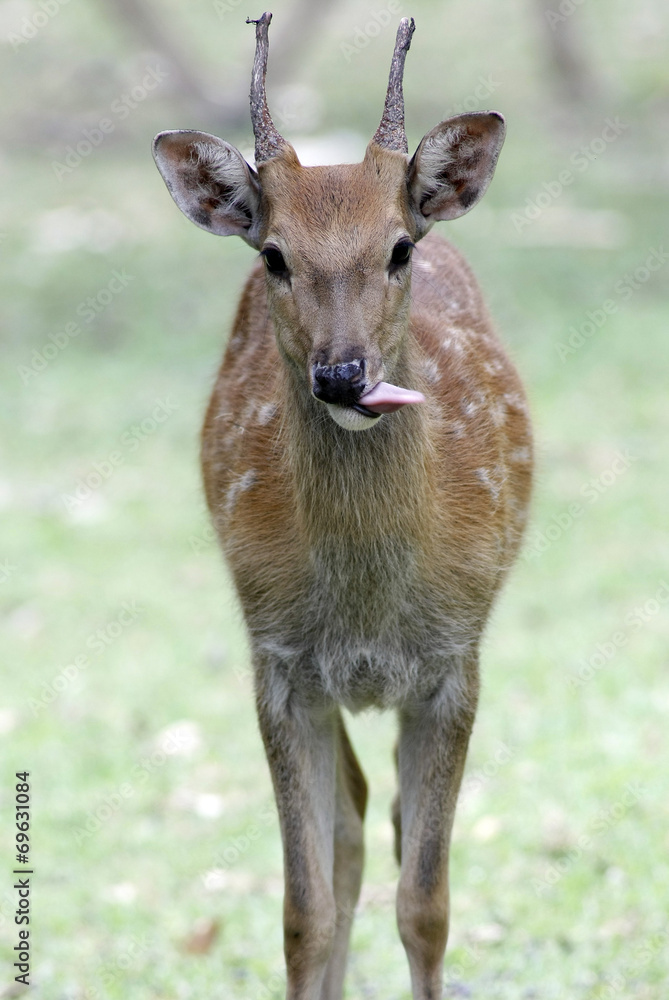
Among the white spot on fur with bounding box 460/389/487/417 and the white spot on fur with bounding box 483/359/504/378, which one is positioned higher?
the white spot on fur with bounding box 460/389/487/417

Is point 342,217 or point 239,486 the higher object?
point 342,217

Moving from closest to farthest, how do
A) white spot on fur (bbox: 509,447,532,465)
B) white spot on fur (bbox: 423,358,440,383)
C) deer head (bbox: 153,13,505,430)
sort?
deer head (bbox: 153,13,505,430) → white spot on fur (bbox: 423,358,440,383) → white spot on fur (bbox: 509,447,532,465)

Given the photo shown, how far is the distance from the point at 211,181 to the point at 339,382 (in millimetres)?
900

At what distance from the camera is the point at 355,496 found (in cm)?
387

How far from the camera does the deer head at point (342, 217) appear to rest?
3.43 m

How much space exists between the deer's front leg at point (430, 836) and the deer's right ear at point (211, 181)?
4.96ft

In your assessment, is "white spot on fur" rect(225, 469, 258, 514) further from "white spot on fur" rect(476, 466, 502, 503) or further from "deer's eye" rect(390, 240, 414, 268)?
"deer's eye" rect(390, 240, 414, 268)

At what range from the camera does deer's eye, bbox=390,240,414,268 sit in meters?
3.61

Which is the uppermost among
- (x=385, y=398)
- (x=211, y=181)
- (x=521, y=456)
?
(x=211, y=181)

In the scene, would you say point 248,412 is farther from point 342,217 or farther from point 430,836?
point 430,836

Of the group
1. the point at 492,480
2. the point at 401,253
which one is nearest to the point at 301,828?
the point at 492,480

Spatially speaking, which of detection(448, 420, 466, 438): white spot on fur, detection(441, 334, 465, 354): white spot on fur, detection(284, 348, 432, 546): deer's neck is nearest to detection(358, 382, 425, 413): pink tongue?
detection(284, 348, 432, 546): deer's neck

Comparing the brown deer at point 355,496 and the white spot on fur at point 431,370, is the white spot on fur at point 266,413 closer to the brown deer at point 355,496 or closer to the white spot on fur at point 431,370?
the brown deer at point 355,496

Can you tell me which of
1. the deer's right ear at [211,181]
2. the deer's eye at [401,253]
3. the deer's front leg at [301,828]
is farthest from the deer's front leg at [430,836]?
the deer's right ear at [211,181]
